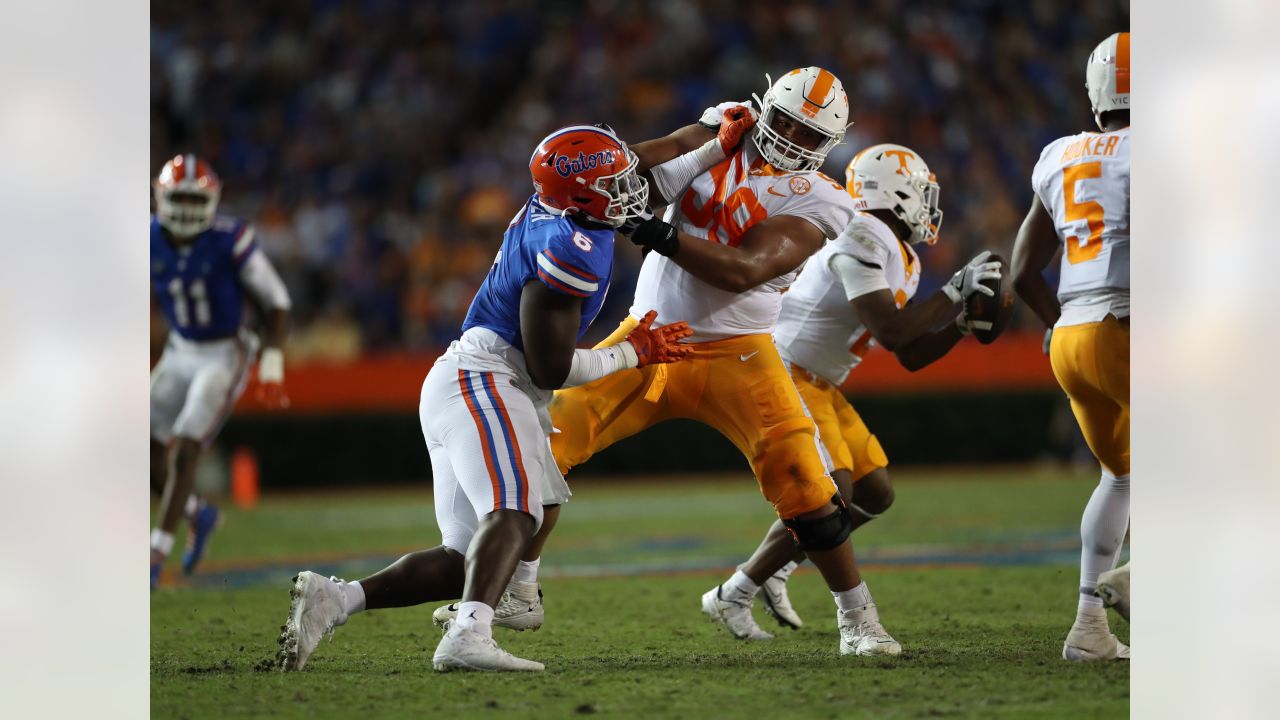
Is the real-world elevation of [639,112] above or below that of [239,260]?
above

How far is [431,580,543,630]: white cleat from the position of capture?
167 inches

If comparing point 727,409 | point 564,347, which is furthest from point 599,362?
point 727,409

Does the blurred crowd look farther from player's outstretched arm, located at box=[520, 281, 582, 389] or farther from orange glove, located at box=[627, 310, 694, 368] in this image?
player's outstretched arm, located at box=[520, 281, 582, 389]

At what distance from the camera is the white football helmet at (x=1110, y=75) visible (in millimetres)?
4016

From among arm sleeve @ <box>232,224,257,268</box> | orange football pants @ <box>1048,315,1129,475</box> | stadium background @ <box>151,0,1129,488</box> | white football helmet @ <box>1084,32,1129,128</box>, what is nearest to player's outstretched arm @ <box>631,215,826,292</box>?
orange football pants @ <box>1048,315,1129,475</box>

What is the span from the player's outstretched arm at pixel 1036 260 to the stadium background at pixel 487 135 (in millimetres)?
7271

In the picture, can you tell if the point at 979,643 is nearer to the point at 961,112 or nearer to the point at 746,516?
the point at 746,516

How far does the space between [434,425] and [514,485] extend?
1.06ft

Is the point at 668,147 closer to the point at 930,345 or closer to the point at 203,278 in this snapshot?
the point at 930,345

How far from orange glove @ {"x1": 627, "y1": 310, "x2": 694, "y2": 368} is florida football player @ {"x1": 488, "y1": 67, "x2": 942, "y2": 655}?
174 mm
